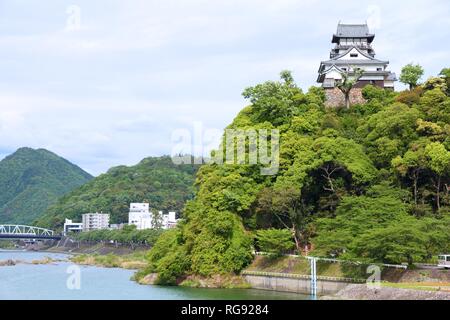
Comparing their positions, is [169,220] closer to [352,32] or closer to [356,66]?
[352,32]

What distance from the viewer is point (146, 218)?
11069 centimetres

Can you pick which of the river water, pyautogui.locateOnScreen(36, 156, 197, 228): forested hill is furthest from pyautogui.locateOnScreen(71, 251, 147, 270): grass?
pyautogui.locateOnScreen(36, 156, 197, 228): forested hill

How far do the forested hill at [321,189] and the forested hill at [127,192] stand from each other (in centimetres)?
7654

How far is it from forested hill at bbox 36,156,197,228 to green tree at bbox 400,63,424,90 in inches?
2899

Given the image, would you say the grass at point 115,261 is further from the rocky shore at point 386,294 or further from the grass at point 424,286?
the grass at point 424,286

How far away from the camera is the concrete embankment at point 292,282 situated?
3250 cm

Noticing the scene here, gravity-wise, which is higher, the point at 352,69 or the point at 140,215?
the point at 352,69

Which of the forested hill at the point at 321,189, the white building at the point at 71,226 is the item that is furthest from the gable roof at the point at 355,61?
the white building at the point at 71,226

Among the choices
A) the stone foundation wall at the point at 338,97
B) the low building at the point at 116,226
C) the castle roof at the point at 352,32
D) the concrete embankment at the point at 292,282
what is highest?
the castle roof at the point at 352,32

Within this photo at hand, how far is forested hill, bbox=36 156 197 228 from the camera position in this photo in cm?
12175

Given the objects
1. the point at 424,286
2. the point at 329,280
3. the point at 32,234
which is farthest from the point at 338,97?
the point at 32,234

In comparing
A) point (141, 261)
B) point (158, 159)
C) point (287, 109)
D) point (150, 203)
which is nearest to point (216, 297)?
point (287, 109)

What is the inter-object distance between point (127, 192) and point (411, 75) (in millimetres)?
83943

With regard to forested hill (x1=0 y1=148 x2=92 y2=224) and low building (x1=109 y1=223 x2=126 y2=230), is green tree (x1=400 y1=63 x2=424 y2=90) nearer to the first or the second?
low building (x1=109 y1=223 x2=126 y2=230)
